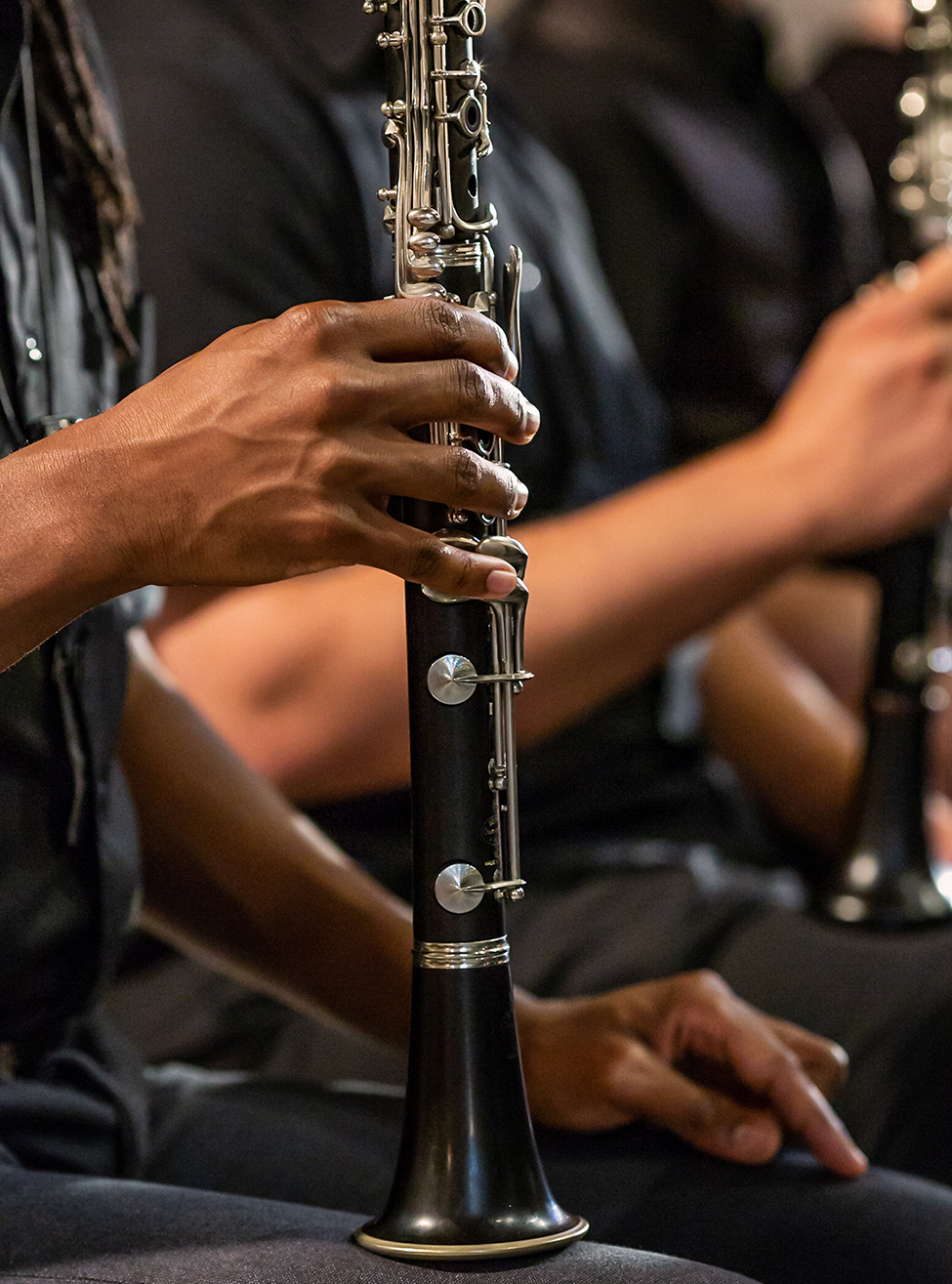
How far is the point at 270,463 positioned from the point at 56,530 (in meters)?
0.08

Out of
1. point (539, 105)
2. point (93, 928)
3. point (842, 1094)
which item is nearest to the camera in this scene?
point (93, 928)

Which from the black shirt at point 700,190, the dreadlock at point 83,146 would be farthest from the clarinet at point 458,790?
the black shirt at point 700,190

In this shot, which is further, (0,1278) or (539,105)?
(539,105)

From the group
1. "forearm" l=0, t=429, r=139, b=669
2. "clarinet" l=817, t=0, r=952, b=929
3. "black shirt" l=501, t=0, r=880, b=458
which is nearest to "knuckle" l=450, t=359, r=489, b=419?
"forearm" l=0, t=429, r=139, b=669

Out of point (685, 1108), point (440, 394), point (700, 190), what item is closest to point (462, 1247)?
point (685, 1108)

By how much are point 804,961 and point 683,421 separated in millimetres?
720

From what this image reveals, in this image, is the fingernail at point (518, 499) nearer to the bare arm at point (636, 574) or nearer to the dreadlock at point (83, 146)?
the dreadlock at point (83, 146)

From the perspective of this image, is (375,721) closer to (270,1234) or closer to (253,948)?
(253,948)

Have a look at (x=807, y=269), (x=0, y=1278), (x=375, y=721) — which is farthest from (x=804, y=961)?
(x=807, y=269)

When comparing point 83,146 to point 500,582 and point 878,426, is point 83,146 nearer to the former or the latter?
point 500,582

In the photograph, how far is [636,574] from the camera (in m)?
1.12

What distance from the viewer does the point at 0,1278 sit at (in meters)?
0.58

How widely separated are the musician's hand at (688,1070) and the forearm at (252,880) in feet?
0.28

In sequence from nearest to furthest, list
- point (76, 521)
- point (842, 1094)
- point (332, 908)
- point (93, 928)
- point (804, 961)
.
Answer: point (76, 521)
point (93, 928)
point (332, 908)
point (842, 1094)
point (804, 961)
